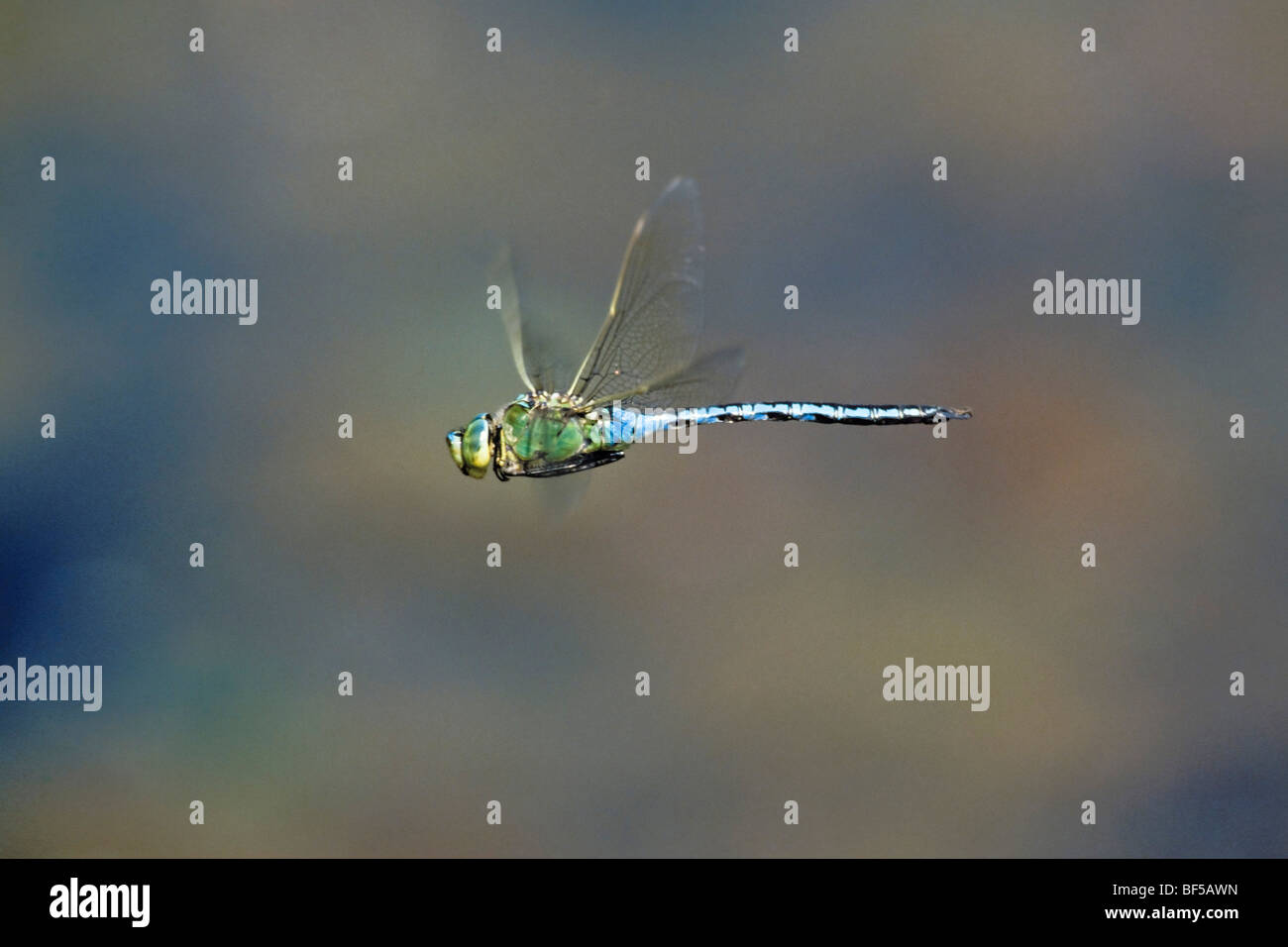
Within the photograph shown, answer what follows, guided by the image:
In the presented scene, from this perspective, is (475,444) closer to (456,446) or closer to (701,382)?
(456,446)

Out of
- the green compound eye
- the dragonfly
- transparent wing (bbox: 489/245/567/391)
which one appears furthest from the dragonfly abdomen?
the green compound eye

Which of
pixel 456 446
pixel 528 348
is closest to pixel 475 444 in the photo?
pixel 456 446

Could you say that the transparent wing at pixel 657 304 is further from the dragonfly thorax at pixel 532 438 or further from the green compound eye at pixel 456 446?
the green compound eye at pixel 456 446

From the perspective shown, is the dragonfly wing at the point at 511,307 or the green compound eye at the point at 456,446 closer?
the dragonfly wing at the point at 511,307

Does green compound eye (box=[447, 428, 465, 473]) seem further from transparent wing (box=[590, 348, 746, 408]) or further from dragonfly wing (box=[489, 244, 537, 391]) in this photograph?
transparent wing (box=[590, 348, 746, 408])

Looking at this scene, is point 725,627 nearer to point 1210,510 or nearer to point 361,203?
point 1210,510

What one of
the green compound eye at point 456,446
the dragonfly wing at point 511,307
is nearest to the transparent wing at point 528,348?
the dragonfly wing at point 511,307
